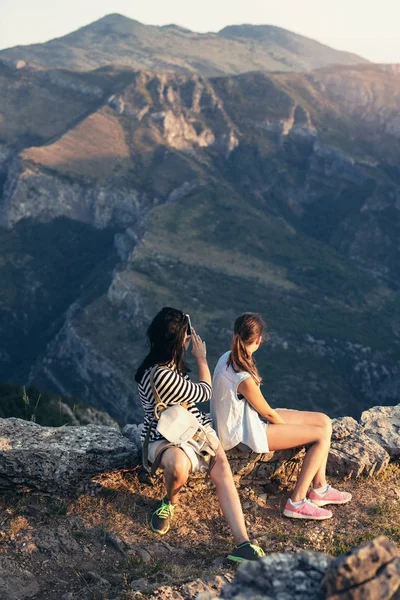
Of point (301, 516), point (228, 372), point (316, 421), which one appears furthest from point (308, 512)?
point (228, 372)

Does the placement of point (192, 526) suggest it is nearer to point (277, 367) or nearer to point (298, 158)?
point (277, 367)

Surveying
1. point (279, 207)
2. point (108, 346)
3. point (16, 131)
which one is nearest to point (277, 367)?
point (108, 346)

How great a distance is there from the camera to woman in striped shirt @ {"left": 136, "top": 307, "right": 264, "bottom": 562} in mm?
9383

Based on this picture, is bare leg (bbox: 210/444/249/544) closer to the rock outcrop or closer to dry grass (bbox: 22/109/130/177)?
the rock outcrop

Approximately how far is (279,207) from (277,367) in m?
77.5

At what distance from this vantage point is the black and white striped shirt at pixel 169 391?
9602mm

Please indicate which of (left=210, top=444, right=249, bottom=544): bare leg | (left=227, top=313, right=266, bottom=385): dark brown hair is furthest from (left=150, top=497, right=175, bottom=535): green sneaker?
(left=227, top=313, right=266, bottom=385): dark brown hair

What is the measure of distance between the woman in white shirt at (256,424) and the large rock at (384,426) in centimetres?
248

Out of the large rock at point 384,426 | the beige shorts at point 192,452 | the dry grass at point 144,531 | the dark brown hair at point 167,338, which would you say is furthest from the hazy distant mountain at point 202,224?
the dark brown hair at point 167,338

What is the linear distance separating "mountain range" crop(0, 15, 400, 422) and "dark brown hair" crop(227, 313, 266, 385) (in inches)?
3199

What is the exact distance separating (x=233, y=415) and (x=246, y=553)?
185cm

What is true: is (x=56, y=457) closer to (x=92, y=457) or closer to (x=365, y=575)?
(x=92, y=457)

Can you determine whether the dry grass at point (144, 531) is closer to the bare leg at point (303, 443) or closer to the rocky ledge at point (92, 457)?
the rocky ledge at point (92, 457)

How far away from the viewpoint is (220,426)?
10016 millimetres
